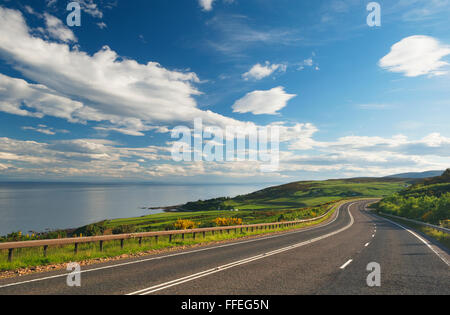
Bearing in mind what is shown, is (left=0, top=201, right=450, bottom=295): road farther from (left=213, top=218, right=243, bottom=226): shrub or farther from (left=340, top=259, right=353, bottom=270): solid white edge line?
(left=213, top=218, right=243, bottom=226): shrub

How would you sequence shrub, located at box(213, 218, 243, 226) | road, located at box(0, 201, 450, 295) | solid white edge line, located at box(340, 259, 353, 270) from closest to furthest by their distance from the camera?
road, located at box(0, 201, 450, 295)
solid white edge line, located at box(340, 259, 353, 270)
shrub, located at box(213, 218, 243, 226)

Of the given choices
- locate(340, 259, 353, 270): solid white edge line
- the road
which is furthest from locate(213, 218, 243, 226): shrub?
locate(340, 259, 353, 270): solid white edge line

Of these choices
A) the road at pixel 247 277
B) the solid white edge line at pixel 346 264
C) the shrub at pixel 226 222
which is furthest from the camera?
the shrub at pixel 226 222

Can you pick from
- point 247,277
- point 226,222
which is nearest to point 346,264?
point 247,277

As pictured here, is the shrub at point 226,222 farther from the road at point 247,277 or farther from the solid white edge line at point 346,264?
the solid white edge line at point 346,264

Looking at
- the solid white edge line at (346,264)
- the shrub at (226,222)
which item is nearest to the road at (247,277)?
the solid white edge line at (346,264)

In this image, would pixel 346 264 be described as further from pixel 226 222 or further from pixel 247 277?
pixel 226 222

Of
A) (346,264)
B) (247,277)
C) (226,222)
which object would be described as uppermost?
(247,277)

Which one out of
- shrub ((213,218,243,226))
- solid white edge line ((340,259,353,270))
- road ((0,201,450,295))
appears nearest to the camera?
road ((0,201,450,295))

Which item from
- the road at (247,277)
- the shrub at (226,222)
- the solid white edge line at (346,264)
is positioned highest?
the road at (247,277)

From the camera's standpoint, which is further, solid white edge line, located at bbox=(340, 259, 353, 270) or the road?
solid white edge line, located at bbox=(340, 259, 353, 270)
